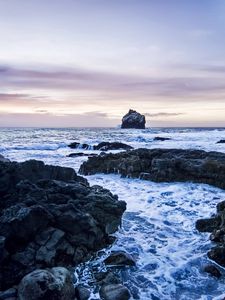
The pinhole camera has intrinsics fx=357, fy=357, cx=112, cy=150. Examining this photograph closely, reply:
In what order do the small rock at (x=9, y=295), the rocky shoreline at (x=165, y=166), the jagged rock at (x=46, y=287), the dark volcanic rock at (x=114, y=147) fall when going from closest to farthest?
1. the jagged rock at (x=46, y=287)
2. the small rock at (x=9, y=295)
3. the rocky shoreline at (x=165, y=166)
4. the dark volcanic rock at (x=114, y=147)

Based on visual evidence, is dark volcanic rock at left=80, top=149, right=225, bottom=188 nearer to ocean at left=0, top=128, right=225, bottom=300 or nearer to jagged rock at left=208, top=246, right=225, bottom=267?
ocean at left=0, top=128, right=225, bottom=300

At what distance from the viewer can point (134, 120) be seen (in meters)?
145

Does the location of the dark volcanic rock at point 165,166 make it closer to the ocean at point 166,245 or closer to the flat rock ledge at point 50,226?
the ocean at point 166,245

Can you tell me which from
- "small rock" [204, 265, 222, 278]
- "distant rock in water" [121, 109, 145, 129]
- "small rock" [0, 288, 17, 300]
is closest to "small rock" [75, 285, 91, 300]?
"small rock" [0, 288, 17, 300]

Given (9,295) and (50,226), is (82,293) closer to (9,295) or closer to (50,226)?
(9,295)

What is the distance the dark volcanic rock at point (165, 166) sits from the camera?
1833 cm

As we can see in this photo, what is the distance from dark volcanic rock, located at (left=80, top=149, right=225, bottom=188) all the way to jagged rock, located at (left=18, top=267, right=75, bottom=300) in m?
11.8

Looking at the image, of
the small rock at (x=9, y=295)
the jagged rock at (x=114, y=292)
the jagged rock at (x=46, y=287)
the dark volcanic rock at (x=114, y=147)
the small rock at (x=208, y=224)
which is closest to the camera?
the jagged rock at (x=46, y=287)

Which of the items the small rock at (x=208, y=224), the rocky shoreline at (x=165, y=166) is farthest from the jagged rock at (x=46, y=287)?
the rocky shoreline at (x=165, y=166)

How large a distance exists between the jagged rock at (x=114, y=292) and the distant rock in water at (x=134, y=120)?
138 m

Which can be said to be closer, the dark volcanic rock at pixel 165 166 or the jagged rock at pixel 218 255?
the jagged rock at pixel 218 255

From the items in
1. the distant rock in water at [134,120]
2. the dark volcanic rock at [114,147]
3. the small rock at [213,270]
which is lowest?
the small rock at [213,270]

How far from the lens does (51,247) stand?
883cm

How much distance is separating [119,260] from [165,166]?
36.5ft
